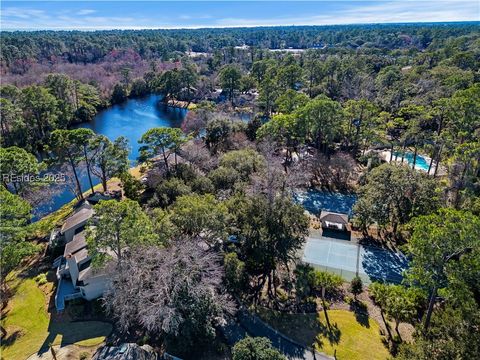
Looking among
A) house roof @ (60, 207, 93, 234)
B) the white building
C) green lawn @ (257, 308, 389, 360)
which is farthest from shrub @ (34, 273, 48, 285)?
green lawn @ (257, 308, 389, 360)

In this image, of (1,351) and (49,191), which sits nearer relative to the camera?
(1,351)

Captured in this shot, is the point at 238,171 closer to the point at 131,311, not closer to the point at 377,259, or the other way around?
the point at 377,259

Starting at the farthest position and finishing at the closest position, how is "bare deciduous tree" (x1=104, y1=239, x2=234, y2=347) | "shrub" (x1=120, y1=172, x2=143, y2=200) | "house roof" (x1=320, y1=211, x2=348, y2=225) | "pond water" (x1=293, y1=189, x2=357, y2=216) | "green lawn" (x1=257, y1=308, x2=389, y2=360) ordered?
"shrub" (x1=120, y1=172, x2=143, y2=200) < "pond water" (x1=293, y1=189, x2=357, y2=216) < "house roof" (x1=320, y1=211, x2=348, y2=225) < "green lawn" (x1=257, y1=308, x2=389, y2=360) < "bare deciduous tree" (x1=104, y1=239, x2=234, y2=347)

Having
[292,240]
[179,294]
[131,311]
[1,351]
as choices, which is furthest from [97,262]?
[292,240]

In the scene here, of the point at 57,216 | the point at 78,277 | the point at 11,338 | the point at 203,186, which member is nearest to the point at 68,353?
the point at 11,338

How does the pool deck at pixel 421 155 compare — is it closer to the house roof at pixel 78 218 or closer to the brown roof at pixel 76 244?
the house roof at pixel 78 218

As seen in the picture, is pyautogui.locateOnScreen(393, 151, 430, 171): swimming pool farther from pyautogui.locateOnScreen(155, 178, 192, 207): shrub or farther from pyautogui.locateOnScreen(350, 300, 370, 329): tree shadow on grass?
pyautogui.locateOnScreen(155, 178, 192, 207): shrub
